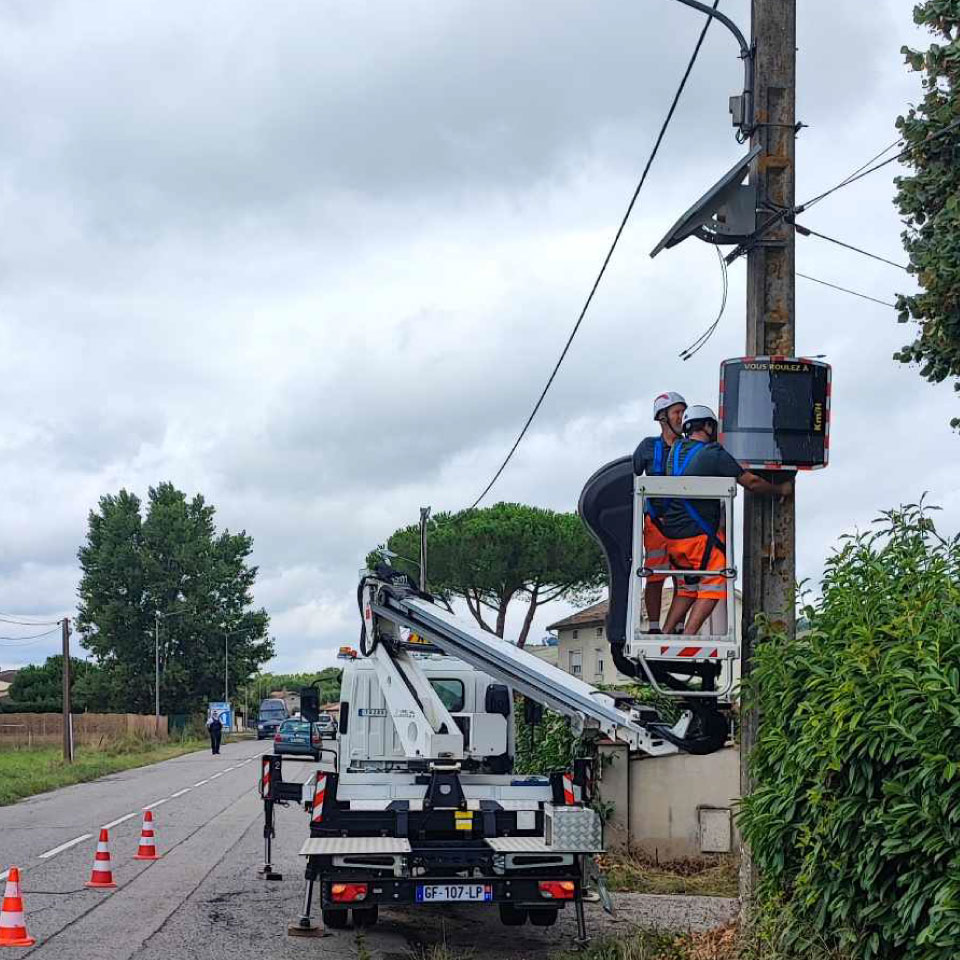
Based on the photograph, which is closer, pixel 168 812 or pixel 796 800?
pixel 796 800

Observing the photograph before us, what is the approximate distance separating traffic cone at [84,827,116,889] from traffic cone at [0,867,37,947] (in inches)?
125

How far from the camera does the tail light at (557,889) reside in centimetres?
978

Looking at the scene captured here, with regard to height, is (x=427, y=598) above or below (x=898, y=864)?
above

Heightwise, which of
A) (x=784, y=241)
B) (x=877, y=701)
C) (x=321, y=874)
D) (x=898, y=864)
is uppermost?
(x=784, y=241)

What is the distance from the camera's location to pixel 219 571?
291 feet

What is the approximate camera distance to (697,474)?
790cm

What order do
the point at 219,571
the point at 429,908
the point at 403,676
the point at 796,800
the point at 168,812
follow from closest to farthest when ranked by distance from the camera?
the point at 796,800 < the point at 403,676 < the point at 429,908 < the point at 168,812 < the point at 219,571

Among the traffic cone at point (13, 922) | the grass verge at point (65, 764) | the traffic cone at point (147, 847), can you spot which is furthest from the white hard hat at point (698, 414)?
the grass verge at point (65, 764)

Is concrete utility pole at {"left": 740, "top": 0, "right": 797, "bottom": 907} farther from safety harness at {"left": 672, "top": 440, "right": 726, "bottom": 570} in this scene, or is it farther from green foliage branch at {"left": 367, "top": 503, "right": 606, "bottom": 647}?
green foliage branch at {"left": 367, "top": 503, "right": 606, "bottom": 647}

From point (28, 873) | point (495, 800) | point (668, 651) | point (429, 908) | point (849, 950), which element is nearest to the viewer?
point (849, 950)

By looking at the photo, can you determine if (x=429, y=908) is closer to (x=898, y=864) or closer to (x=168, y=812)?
(x=898, y=864)

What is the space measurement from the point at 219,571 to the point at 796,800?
84.1 metres

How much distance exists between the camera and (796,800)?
6836 millimetres

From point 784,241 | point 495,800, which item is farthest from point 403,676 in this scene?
point 784,241
